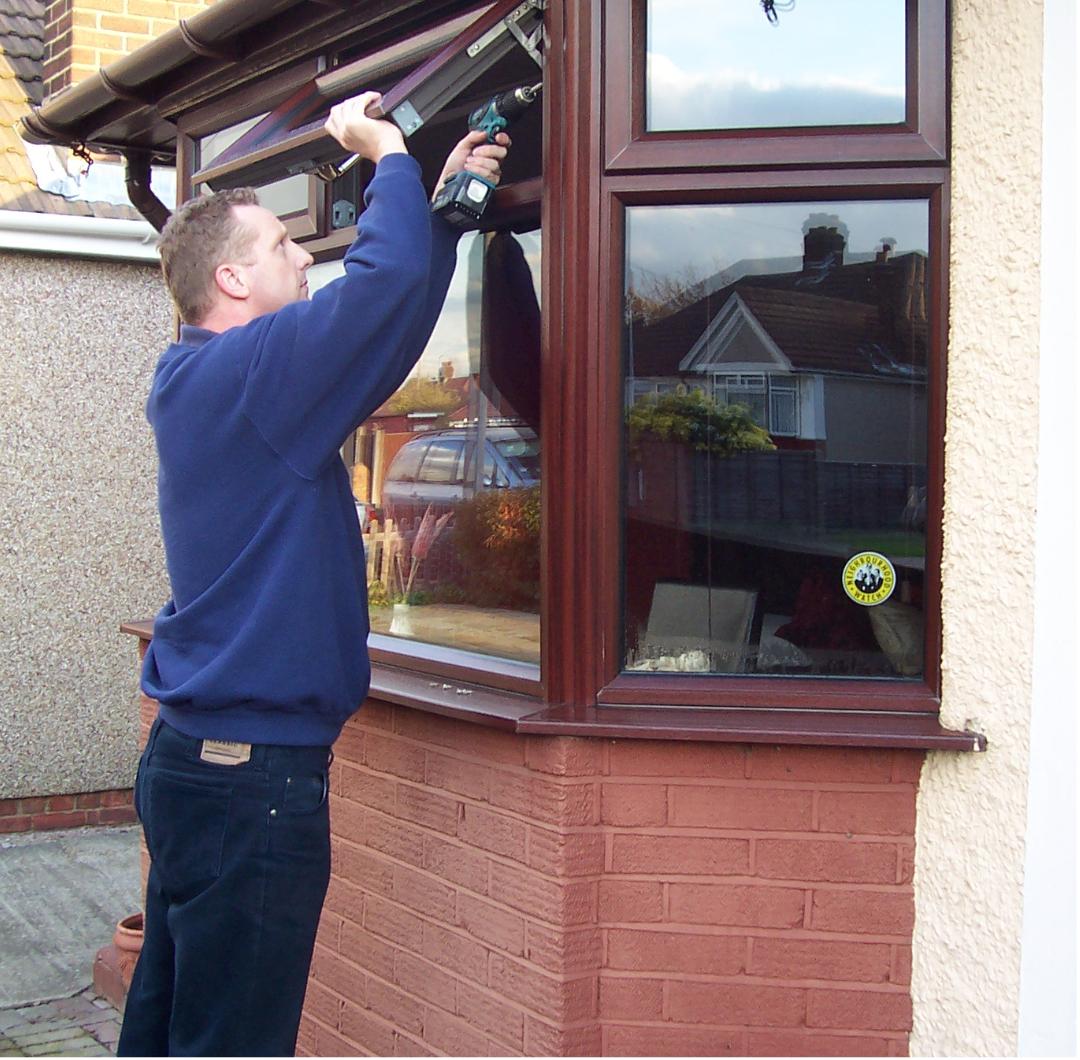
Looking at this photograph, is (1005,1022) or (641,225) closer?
(1005,1022)

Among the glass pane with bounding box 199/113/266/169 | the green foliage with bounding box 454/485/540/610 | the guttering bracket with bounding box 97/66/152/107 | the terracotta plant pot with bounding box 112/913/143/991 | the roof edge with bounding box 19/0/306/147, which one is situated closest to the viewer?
the green foliage with bounding box 454/485/540/610

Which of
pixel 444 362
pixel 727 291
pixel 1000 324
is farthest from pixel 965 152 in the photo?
pixel 444 362

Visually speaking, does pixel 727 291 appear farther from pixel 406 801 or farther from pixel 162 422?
pixel 406 801

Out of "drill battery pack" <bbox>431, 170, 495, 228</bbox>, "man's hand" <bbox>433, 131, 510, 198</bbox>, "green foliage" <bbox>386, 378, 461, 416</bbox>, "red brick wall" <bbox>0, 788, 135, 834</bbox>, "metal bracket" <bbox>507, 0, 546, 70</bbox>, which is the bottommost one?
"red brick wall" <bbox>0, 788, 135, 834</bbox>

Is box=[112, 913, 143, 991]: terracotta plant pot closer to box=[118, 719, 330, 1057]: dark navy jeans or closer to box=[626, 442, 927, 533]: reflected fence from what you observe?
box=[118, 719, 330, 1057]: dark navy jeans

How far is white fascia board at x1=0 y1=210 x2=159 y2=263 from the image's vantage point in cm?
657

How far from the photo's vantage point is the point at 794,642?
9.36ft

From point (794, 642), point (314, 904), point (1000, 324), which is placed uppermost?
point (1000, 324)

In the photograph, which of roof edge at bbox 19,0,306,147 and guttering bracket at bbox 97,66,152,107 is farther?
guttering bracket at bbox 97,66,152,107

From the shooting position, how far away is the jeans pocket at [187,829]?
252 cm

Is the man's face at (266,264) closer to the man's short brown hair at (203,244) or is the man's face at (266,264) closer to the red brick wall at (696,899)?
the man's short brown hair at (203,244)

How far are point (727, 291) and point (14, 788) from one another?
5.20 meters

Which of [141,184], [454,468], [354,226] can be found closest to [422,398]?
[454,468]

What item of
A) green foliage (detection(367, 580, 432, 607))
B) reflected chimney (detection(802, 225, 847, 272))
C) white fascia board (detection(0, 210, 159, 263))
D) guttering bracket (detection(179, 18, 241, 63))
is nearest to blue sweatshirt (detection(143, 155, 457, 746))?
reflected chimney (detection(802, 225, 847, 272))
